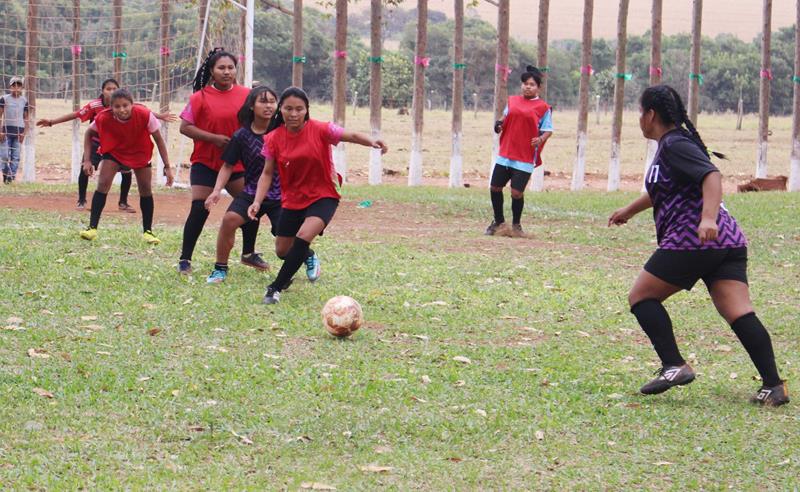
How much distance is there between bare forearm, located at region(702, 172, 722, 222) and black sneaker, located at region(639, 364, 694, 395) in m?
0.91

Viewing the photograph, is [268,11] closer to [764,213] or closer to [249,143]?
[764,213]

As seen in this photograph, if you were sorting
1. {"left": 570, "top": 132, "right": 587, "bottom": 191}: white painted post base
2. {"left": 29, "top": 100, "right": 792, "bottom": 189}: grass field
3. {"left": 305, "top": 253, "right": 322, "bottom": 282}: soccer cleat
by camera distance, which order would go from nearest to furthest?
{"left": 305, "top": 253, "right": 322, "bottom": 282}: soccer cleat < {"left": 570, "top": 132, "right": 587, "bottom": 191}: white painted post base < {"left": 29, "top": 100, "right": 792, "bottom": 189}: grass field

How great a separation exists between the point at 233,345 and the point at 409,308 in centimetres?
202

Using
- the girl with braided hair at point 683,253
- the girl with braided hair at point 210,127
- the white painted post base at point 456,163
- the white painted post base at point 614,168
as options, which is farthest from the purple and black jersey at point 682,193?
the white painted post base at point 614,168

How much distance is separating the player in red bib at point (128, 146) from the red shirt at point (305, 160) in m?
2.86

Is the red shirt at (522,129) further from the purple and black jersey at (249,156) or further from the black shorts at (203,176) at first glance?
the purple and black jersey at (249,156)

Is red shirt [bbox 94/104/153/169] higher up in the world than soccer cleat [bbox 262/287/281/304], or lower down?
higher up

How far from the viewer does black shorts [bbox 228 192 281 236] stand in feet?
32.8

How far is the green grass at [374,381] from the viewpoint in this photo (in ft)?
18.0

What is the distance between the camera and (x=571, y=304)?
10023mm

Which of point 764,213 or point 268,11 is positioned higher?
point 268,11

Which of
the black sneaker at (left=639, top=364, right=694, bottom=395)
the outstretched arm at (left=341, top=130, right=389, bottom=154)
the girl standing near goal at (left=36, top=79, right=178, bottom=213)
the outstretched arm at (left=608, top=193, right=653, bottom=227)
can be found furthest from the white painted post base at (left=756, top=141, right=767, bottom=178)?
the black sneaker at (left=639, top=364, right=694, bottom=395)

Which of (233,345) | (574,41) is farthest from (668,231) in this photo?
(574,41)

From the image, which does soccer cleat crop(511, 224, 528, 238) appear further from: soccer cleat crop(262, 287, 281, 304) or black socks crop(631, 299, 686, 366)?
black socks crop(631, 299, 686, 366)
